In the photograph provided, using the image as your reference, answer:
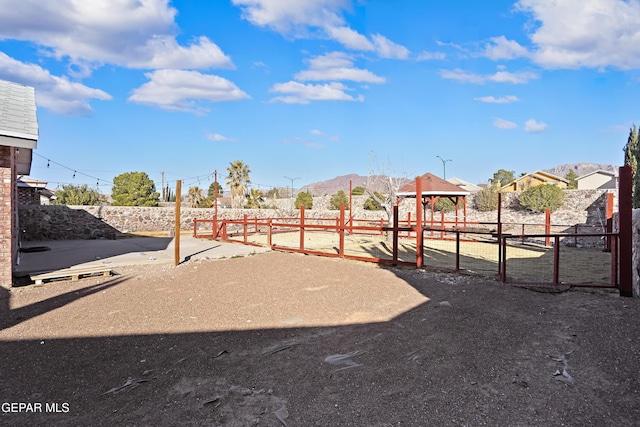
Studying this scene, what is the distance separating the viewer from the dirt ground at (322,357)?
2908 mm

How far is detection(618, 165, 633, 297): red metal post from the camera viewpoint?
5699 millimetres

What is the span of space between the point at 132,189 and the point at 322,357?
38.5 meters

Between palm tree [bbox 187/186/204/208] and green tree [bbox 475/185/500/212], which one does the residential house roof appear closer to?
green tree [bbox 475/185/500/212]

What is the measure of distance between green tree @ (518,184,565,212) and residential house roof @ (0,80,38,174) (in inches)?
997

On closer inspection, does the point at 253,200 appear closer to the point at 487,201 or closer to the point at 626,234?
the point at 487,201

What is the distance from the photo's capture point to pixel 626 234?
225 inches

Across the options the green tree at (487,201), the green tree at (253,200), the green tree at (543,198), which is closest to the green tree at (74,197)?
the green tree at (253,200)

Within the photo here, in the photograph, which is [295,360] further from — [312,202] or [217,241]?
[312,202]

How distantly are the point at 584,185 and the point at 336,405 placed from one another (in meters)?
66.0

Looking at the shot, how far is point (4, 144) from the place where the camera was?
6.75 metres

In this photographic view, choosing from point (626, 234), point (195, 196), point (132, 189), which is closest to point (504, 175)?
point (195, 196)

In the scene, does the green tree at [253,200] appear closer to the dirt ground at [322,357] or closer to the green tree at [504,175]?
the dirt ground at [322,357]

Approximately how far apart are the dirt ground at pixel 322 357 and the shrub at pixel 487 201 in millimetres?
22409

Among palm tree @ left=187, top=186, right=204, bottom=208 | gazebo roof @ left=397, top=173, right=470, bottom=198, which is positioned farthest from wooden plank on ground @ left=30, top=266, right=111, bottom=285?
palm tree @ left=187, top=186, right=204, bottom=208
